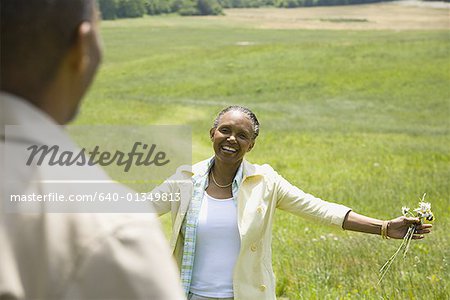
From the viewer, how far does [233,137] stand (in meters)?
5.46

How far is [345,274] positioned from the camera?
334 inches

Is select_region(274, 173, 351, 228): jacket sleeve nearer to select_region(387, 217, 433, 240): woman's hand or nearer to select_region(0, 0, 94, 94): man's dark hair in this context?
select_region(387, 217, 433, 240): woman's hand

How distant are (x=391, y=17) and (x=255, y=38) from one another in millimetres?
9991

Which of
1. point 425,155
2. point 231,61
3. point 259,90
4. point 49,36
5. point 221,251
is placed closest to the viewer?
point 49,36

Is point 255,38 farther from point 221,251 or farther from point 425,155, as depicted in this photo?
point 221,251

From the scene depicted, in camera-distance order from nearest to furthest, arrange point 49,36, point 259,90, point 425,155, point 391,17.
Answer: point 49,36 < point 425,155 < point 259,90 < point 391,17

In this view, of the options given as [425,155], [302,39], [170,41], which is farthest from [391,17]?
[425,155]

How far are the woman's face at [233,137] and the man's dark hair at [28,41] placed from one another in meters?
3.72

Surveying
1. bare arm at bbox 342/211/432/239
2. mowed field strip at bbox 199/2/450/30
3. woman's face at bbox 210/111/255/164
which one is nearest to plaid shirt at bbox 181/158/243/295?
woman's face at bbox 210/111/255/164

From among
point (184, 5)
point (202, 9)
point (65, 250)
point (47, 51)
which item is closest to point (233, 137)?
point (47, 51)

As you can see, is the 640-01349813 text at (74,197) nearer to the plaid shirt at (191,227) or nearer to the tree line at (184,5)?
the plaid shirt at (191,227)

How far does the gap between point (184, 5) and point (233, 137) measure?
2523 inches

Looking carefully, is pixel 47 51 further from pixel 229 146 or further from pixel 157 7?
pixel 157 7

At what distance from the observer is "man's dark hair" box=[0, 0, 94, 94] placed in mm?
1721
